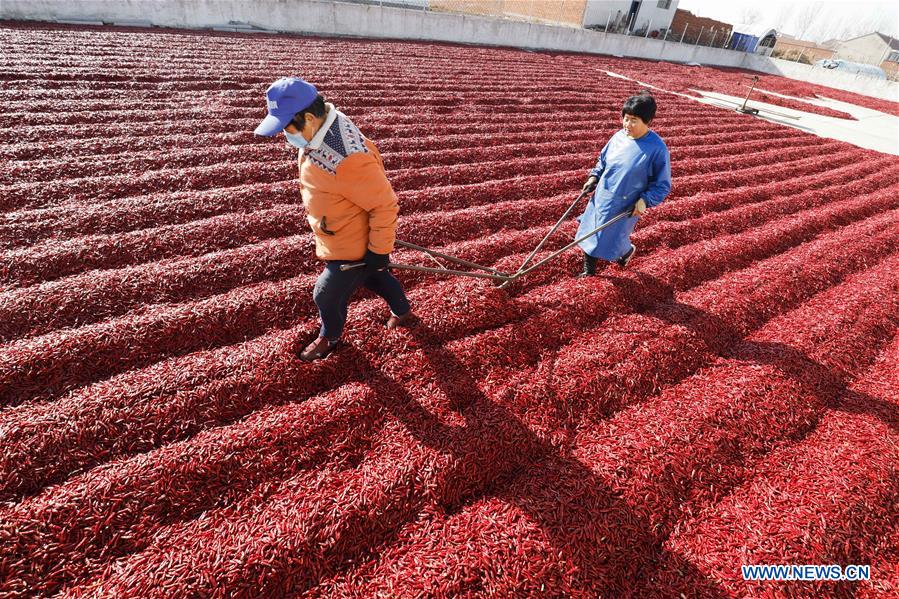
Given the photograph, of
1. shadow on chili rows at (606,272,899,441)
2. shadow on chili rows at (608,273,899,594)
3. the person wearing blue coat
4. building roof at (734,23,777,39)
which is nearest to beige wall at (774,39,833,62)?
building roof at (734,23,777,39)

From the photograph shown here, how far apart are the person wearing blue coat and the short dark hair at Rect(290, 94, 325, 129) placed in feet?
7.74

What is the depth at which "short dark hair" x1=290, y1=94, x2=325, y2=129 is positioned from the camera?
211 centimetres

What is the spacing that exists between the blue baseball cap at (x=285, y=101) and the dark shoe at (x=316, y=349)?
154cm

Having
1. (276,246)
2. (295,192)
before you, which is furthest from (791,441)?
(295,192)

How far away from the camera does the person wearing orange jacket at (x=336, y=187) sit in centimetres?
209

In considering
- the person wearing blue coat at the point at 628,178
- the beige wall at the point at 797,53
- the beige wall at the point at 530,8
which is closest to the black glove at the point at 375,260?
the person wearing blue coat at the point at 628,178

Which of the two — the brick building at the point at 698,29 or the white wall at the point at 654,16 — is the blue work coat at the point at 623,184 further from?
the brick building at the point at 698,29

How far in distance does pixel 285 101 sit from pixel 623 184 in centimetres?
281

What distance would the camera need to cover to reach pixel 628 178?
→ 11.6 feet

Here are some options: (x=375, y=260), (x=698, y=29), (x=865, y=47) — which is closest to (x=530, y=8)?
(x=698, y=29)

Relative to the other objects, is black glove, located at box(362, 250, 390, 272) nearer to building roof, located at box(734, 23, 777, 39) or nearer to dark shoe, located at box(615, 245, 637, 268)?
dark shoe, located at box(615, 245, 637, 268)

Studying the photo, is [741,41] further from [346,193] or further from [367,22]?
[346,193]

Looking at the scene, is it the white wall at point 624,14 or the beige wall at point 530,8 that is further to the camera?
the white wall at point 624,14

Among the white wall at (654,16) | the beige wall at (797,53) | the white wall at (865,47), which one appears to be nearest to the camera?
the white wall at (654,16)
